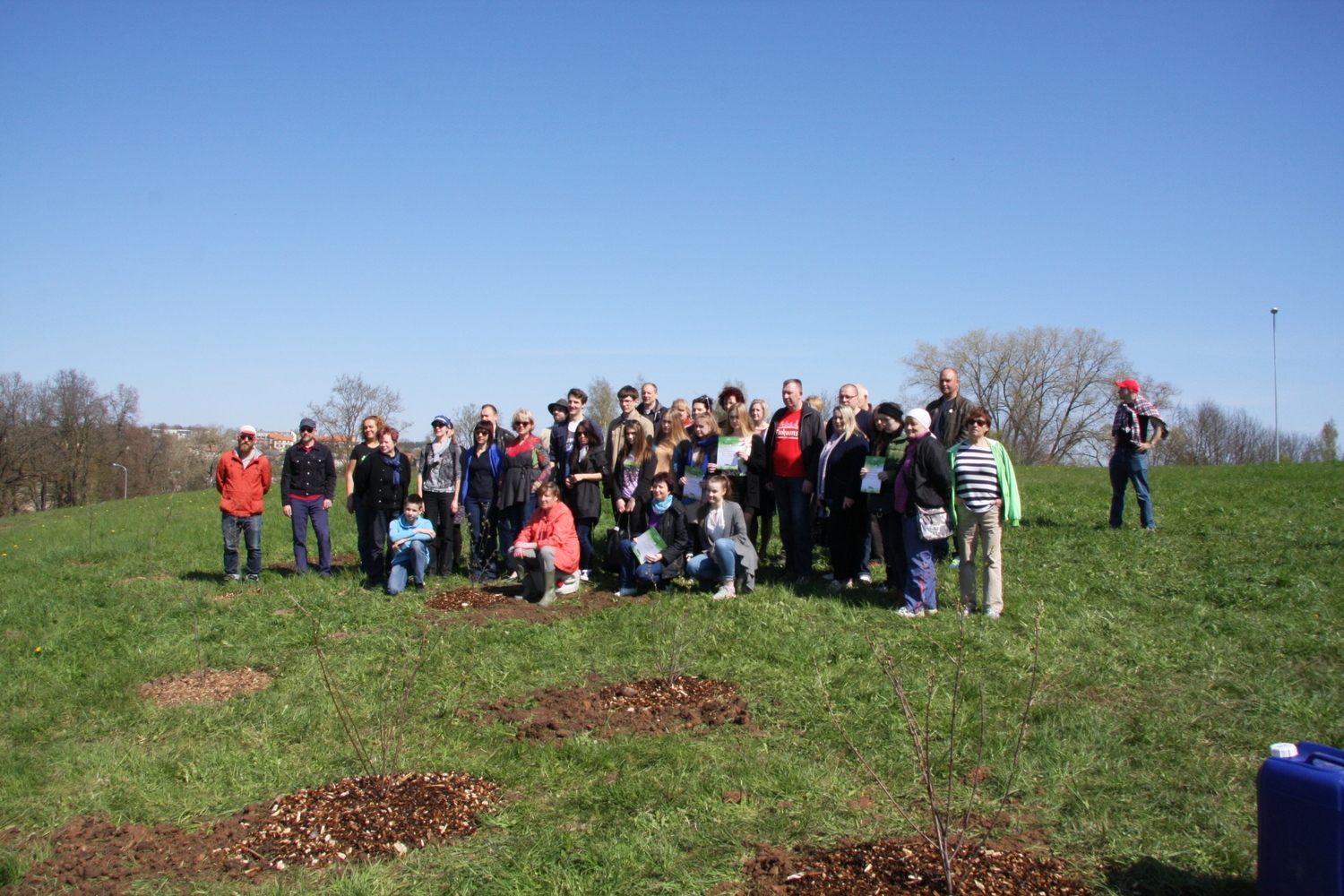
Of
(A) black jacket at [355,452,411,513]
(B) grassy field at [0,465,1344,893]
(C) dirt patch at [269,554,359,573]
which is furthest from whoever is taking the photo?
(C) dirt patch at [269,554,359,573]

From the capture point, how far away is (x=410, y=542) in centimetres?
963

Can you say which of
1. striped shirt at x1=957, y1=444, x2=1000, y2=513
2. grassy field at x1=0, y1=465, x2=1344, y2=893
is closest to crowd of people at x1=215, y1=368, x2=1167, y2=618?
striped shirt at x1=957, y1=444, x2=1000, y2=513

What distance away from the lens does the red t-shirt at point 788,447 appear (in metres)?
9.00

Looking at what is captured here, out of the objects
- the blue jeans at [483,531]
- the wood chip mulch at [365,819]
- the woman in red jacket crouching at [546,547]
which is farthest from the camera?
the blue jeans at [483,531]

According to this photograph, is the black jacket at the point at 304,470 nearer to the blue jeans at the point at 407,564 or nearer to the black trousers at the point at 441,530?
the black trousers at the point at 441,530

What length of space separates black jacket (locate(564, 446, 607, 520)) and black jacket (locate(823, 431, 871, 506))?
8.27 ft

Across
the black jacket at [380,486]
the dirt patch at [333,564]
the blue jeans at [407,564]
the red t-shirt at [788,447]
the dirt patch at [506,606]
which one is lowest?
the dirt patch at [506,606]

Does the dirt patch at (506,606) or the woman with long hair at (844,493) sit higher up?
the woman with long hair at (844,493)

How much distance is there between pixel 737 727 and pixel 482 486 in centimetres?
559

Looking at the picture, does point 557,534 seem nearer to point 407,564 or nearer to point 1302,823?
point 407,564

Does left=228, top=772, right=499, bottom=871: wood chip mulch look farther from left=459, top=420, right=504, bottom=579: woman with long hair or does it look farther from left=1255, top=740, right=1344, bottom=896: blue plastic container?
left=459, top=420, right=504, bottom=579: woman with long hair

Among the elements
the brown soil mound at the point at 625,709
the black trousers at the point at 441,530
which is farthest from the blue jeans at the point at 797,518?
the black trousers at the point at 441,530

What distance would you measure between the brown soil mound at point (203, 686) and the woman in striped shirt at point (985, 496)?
5374mm

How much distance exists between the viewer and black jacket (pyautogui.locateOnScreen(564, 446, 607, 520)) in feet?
32.1
